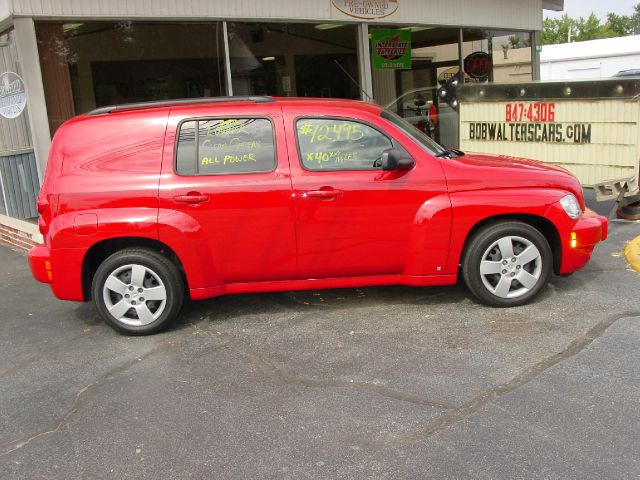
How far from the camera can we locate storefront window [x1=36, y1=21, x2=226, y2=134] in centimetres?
834

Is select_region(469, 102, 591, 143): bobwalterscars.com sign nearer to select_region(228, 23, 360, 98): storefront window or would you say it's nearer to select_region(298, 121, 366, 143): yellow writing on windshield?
select_region(228, 23, 360, 98): storefront window

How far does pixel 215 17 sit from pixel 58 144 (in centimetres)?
462

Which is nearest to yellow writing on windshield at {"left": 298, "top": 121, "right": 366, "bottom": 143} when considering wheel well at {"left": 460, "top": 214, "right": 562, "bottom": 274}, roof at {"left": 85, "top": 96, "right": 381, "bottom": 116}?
roof at {"left": 85, "top": 96, "right": 381, "bottom": 116}

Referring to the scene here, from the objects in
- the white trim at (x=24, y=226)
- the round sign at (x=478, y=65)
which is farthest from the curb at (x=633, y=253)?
the round sign at (x=478, y=65)

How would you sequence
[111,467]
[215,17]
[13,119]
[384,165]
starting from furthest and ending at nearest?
[215,17], [13,119], [384,165], [111,467]

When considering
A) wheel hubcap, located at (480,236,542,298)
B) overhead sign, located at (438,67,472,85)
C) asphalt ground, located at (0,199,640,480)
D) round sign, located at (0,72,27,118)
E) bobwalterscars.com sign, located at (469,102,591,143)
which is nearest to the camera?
asphalt ground, located at (0,199,640,480)

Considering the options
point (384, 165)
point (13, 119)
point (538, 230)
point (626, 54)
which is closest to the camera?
point (384, 165)

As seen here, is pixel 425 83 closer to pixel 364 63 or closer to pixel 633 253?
pixel 364 63

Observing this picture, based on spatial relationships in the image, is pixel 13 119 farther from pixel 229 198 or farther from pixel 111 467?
pixel 111 467

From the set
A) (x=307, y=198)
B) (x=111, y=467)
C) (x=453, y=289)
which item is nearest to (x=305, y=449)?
(x=111, y=467)

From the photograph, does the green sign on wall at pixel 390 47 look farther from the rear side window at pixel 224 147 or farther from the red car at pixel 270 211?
the rear side window at pixel 224 147

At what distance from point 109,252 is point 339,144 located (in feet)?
6.76

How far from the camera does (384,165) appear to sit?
16.6ft

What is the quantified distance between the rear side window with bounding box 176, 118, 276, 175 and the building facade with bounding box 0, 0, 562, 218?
3.69 m
